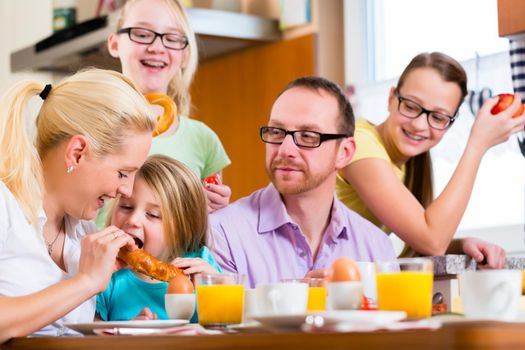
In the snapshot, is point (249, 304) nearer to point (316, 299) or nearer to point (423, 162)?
point (316, 299)

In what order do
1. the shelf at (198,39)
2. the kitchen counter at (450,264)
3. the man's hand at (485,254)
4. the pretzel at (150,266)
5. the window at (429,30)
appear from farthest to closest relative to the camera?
the shelf at (198,39), the window at (429,30), the man's hand at (485,254), the kitchen counter at (450,264), the pretzel at (150,266)

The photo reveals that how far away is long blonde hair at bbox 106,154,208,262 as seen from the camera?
1987mm

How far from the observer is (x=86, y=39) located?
145 inches

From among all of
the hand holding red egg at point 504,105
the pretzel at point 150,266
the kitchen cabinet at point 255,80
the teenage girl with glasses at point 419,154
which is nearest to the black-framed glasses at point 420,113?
the teenage girl with glasses at point 419,154

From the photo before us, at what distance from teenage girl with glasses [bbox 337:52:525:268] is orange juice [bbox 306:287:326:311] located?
98 centimetres

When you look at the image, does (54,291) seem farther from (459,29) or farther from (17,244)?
(459,29)

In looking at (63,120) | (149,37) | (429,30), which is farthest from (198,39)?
(63,120)

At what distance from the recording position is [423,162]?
262 cm

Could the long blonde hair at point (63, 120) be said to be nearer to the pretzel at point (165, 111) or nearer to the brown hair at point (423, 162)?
the pretzel at point (165, 111)

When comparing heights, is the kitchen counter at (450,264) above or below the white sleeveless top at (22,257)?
below

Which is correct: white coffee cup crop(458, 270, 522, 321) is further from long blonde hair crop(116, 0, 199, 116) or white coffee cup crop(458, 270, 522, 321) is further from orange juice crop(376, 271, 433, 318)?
long blonde hair crop(116, 0, 199, 116)

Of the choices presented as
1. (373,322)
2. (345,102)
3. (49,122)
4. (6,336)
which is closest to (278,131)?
(345,102)

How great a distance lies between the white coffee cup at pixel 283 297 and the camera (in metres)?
1.27

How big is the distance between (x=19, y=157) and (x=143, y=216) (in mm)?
455
